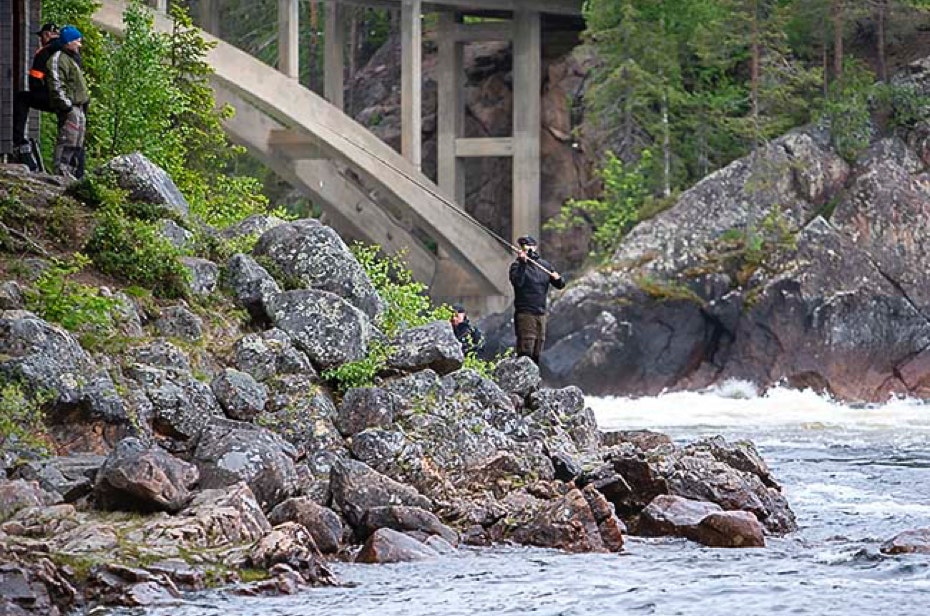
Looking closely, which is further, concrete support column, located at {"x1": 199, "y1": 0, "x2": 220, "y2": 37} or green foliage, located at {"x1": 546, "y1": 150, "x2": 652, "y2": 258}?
concrete support column, located at {"x1": 199, "y1": 0, "x2": 220, "y2": 37}

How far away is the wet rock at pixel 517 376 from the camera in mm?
16578

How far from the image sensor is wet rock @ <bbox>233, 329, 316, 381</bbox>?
1498cm

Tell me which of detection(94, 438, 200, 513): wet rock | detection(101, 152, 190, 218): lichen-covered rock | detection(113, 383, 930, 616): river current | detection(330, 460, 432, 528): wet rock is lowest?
detection(113, 383, 930, 616): river current

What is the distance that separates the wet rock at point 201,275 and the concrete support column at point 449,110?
64.8ft

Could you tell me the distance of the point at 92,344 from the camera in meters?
14.2

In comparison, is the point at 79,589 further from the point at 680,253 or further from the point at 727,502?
the point at 680,253

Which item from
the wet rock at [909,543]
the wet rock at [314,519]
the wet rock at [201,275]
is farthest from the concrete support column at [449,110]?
the wet rock at [314,519]

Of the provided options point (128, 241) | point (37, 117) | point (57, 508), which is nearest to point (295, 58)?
point (37, 117)

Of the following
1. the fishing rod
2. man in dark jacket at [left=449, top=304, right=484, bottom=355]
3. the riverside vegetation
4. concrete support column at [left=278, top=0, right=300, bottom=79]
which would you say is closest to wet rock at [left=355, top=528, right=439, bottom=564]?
the riverside vegetation

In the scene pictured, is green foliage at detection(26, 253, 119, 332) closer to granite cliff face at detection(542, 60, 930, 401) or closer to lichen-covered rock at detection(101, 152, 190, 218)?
lichen-covered rock at detection(101, 152, 190, 218)

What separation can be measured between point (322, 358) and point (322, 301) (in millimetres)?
536

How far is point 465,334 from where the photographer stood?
1816 centimetres

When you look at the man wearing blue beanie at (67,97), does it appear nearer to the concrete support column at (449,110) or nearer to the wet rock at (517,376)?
the wet rock at (517,376)

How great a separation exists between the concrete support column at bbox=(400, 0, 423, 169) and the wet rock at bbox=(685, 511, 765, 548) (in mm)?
20566
